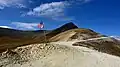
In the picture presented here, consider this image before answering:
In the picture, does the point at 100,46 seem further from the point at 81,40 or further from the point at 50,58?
the point at 50,58

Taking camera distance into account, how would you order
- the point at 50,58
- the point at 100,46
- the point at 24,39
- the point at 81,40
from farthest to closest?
the point at 24,39, the point at 81,40, the point at 100,46, the point at 50,58

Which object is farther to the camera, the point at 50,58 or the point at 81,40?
the point at 81,40

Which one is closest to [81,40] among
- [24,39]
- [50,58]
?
[50,58]

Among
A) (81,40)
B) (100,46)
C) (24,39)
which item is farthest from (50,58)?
(24,39)

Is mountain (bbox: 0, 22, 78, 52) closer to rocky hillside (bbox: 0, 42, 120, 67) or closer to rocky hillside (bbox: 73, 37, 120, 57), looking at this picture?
rocky hillside (bbox: 0, 42, 120, 67)

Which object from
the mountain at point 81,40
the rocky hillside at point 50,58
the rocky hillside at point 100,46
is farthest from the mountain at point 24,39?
the rocky hillside at point 100,46

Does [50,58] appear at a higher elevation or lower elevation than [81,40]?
lower

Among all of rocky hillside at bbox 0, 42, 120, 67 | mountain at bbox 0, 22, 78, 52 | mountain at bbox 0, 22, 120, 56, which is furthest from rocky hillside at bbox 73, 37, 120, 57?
mountain at bbox 0, 22, 78, 52

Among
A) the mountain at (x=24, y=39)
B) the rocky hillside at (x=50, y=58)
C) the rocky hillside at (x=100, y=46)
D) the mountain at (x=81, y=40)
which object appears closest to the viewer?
the rocky hillside at (x=50, y=58)

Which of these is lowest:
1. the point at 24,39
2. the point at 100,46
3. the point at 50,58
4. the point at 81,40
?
the point at 50,58

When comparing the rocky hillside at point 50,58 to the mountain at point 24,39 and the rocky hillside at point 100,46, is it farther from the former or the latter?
the mountain at point 24,39

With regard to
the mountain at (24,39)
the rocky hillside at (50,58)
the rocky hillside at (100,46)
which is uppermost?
the mountain at (24,39)

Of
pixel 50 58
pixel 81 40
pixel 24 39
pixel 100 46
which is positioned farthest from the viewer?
pixel 24 39

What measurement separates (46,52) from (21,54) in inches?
84.9
